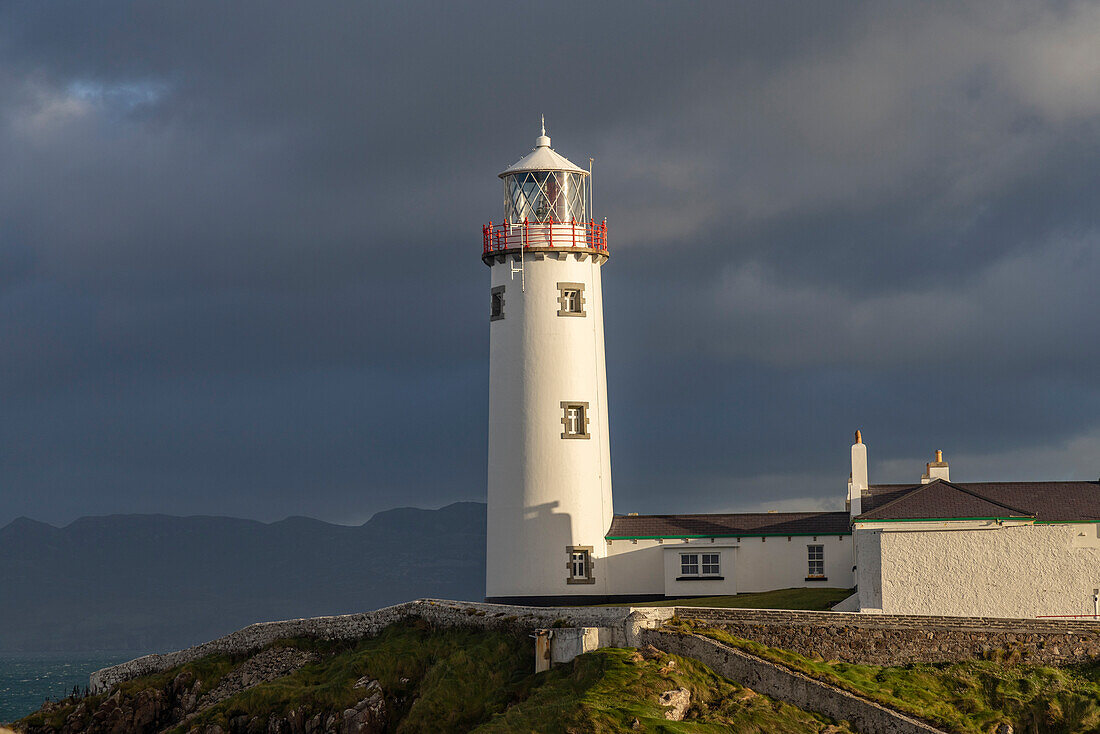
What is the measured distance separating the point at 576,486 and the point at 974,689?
720 inches

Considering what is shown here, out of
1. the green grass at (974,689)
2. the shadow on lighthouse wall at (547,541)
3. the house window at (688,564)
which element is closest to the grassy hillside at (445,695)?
the green grass at (974,689)

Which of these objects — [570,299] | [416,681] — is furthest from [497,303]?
[416,681]

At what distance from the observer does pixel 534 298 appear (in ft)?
171

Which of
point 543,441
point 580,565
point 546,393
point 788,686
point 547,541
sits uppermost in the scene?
point 546,393

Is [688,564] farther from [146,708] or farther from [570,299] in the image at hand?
[146,708]

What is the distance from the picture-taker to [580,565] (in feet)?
168

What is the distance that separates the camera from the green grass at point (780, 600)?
145 ft

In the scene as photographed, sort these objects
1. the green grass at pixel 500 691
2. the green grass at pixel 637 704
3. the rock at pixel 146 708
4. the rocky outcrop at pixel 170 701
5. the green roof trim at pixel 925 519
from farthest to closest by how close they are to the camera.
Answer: the rock at pixel 146 708
the rocky outcrop at pixel 170 701
the green roof trim at pixel 925 519
the green grass at pixel 500 691
the green grass at pixel 637 704

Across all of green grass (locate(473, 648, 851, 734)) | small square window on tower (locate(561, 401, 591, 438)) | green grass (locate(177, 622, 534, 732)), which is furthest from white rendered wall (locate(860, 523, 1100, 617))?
small square window on tower (locate(561, 401, 591, 438))

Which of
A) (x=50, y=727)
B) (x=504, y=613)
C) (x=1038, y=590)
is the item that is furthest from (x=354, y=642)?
(x=1038, y=590)

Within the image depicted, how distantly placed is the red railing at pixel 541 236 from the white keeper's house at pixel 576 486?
48mm

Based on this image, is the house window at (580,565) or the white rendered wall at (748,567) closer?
the white rendered wall at (748,567)

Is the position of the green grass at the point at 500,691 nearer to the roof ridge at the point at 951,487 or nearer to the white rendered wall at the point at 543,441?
the white rendered wall at the point at 543,441

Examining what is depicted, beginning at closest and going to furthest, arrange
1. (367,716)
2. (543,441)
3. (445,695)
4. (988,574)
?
(445,695)
(367,716)
(988,574)
(543,441)
